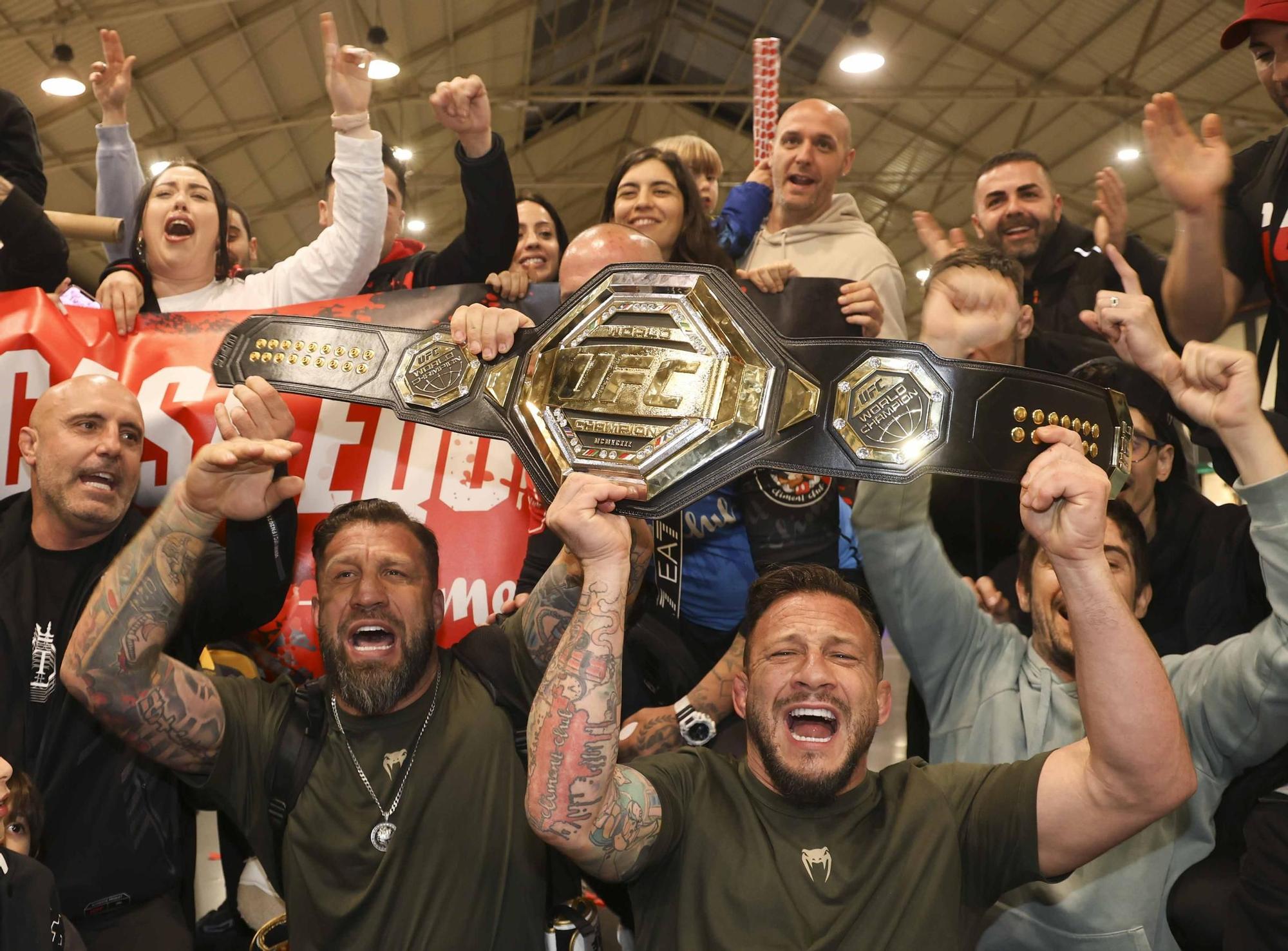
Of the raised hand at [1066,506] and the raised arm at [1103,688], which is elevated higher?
the raised hand at [1066,506]

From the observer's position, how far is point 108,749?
9.51ft

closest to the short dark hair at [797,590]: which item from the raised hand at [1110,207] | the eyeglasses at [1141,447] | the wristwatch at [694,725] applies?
the wristwatch at [694,725]

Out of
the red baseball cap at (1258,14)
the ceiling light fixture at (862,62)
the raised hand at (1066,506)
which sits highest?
the ceiling light fixture at (862,62)

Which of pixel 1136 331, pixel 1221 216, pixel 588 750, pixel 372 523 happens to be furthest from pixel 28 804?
pixel 1221 216

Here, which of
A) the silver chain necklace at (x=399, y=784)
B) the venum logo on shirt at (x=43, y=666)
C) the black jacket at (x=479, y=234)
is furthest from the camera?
the black jacket at (x=479, y=234)

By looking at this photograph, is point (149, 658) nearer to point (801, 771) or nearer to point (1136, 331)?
point (801, 771)

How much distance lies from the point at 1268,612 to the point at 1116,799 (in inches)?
40.9

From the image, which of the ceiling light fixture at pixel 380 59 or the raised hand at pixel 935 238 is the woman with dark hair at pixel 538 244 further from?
the ceiling light fixture at pixel 380 59

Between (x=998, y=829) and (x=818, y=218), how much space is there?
7.94ft

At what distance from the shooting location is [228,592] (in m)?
2.91

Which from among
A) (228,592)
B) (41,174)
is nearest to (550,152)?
(41,174)

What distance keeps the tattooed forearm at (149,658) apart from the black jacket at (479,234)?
4.20ft

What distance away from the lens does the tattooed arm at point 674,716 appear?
292cm

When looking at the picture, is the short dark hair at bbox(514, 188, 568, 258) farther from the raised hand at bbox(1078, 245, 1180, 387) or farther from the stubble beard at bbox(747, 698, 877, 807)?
the stubble beard at bbox(747, 698, 877, 807)
